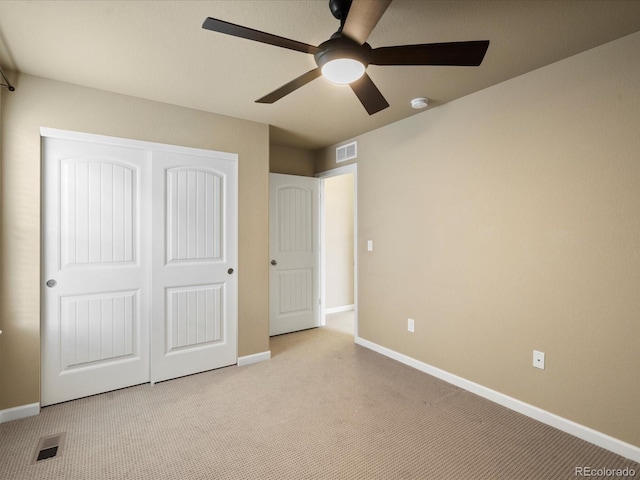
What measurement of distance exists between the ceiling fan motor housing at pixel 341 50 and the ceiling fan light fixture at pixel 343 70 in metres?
0.02

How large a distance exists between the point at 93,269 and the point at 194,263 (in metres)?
0.77

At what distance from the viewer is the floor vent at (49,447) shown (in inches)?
77.7

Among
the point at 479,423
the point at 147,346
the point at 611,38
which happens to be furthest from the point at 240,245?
the point at 611,38

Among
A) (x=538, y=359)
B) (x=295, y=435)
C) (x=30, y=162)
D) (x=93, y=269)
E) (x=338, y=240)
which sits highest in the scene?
(x=30, y=162)

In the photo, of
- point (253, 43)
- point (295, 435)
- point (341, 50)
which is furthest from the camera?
point (295, 435)

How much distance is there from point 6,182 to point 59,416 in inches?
66.6

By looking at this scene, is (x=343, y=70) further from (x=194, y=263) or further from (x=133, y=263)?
A: (x=133, y=263)

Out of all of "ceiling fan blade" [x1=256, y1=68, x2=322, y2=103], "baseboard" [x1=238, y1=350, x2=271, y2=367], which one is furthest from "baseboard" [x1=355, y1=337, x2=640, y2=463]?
"ceiling fan blade" [x1=256, y1=68, x2=322, y2=103]

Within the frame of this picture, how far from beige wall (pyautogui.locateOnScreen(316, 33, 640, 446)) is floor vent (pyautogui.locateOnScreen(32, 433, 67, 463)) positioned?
9.11ft

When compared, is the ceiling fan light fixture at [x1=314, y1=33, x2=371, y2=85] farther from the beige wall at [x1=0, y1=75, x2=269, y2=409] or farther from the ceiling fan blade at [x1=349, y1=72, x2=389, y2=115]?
the beige wall at [x1=0, y1=75, x2=269, y2=409]

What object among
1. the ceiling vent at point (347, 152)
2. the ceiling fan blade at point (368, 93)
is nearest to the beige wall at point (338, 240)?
the ceiling vent at point (347, 152)

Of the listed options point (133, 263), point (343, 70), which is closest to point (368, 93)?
point (343, 70)

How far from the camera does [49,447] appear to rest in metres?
2.05

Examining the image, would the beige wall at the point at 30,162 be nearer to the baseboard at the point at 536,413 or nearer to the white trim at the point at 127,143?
the white trim at the point at 127,143
